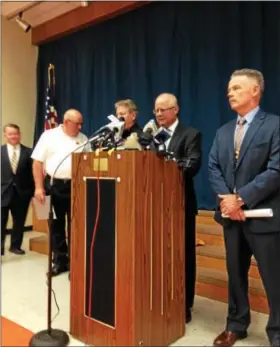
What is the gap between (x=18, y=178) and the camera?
11.6 feet

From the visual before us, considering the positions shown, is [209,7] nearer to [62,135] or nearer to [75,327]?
[62,135]

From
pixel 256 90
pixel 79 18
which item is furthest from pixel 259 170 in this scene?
pixel 79 18

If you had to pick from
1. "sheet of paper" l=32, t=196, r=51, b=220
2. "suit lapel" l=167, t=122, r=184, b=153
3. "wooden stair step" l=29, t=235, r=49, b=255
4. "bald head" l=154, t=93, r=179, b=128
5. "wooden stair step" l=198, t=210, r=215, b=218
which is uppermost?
"bald head" l=154, t=93, r=179, b=128

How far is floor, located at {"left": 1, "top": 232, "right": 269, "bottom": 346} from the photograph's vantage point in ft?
6.17

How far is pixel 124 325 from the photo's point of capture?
161 centimetres

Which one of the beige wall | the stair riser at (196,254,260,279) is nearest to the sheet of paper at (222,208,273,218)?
the stair riser at (196,254,260,279)

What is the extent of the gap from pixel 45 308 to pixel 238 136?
159cm

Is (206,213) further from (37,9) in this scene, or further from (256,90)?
(37,9)

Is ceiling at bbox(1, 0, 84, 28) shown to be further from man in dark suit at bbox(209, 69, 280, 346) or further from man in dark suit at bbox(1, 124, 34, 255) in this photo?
man in dark suit at bbox(209, 69, 280, 346)

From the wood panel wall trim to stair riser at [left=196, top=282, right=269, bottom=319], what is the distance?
10.3ft

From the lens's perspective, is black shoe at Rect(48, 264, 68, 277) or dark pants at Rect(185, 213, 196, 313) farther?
black shoe at Rect(48, 264, 68, 277)

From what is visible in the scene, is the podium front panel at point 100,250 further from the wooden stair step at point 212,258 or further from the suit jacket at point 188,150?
the wooden stair step at point 212,258

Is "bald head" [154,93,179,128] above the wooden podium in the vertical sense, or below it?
above

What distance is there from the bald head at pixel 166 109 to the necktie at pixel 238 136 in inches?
15.9
